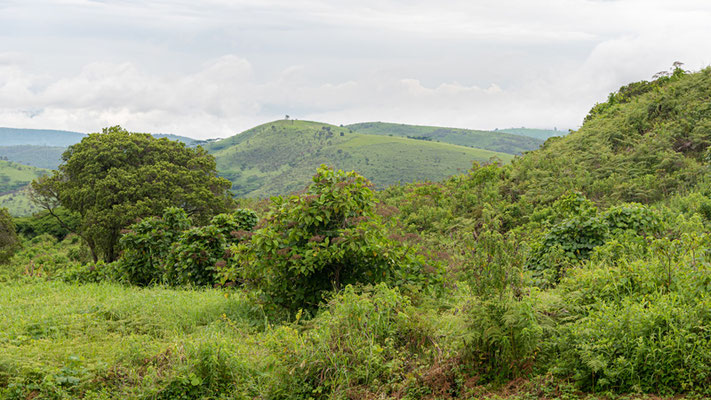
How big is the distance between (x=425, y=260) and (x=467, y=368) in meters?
3.07

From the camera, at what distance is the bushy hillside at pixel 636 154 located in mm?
13516

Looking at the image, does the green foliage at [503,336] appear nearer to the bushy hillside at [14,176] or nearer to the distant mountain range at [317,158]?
the distant mountain range at [317,158]

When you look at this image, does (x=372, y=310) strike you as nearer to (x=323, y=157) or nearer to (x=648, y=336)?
(x=648, y=336)

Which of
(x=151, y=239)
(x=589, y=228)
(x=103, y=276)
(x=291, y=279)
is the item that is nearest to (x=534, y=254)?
(x=589, y=228)

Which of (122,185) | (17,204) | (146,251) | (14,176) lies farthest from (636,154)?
(14,176)

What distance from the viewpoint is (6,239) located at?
84.9 feet

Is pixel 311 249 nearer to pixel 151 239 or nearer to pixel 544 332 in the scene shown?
pixel 544 332

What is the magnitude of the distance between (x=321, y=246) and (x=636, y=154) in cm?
1345

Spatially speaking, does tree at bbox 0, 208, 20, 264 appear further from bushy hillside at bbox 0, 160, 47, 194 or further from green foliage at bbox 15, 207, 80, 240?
bushy hillside at bbox 0, 160, 47, 194

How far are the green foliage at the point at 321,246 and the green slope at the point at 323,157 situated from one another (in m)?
101

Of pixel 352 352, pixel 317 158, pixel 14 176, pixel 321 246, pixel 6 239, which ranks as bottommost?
pixel 6 239

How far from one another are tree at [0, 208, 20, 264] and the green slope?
85.5 meters

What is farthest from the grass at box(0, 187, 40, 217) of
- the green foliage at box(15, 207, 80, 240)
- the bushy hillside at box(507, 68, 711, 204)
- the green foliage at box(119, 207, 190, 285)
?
the bushy hillside at box(507, 68, 711, 204)

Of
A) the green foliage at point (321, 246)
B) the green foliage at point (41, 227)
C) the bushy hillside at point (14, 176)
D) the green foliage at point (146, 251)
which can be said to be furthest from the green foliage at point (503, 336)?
the bushy hillside at point (14, 176)
